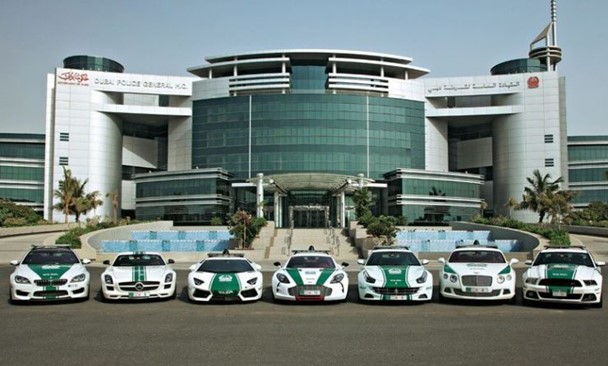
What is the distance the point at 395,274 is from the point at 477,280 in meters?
1.94

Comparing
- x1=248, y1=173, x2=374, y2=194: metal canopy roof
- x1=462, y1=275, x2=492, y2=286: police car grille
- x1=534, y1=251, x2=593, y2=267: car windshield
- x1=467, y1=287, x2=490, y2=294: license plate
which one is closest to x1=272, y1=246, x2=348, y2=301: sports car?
x1=462, y1=275, x2=492, y2=286: police car grille

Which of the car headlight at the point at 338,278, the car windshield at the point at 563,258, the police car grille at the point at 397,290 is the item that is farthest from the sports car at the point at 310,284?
the car windshield at the point at 563,258

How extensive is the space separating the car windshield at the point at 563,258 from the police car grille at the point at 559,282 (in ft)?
4.85

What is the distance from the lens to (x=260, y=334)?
10711mm

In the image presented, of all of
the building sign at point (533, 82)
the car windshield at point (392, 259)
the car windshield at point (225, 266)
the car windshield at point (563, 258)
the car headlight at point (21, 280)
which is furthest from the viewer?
the building sign at point (533, 82)

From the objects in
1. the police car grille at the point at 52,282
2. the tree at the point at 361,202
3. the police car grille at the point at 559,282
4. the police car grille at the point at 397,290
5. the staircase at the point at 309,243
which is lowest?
the staircase at the point at 309,243

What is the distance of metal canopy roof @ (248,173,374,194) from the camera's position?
5406 centimetres

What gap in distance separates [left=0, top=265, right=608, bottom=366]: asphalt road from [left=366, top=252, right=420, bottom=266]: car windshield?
1412mm

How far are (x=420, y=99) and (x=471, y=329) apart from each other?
232 feet

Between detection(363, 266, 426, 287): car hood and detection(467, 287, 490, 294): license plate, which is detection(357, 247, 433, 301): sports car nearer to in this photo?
detection(363, 266, 426, 287): car hood

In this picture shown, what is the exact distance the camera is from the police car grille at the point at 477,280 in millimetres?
14422

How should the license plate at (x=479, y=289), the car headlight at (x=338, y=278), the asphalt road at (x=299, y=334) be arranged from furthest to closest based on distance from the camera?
the car headlight at (x=338, y=278)
the license plate at (x=479, y=289)
the asphalt road at (x=299, y=334)

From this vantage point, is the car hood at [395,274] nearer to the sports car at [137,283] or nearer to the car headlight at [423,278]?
the car headlight at [423,278]

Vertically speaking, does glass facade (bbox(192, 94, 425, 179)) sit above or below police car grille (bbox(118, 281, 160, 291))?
above
